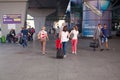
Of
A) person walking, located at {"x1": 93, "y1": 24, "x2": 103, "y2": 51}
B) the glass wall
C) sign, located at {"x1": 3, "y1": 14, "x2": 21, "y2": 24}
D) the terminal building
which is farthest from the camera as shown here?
the glass wall

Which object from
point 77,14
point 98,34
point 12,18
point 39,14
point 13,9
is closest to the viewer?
point 98,34

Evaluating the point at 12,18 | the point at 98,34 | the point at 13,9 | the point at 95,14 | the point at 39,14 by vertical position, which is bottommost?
the point at 98,34

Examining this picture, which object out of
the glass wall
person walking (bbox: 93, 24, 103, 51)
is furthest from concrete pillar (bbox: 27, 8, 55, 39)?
person walking (bbox: 93, 24, 103, 51)

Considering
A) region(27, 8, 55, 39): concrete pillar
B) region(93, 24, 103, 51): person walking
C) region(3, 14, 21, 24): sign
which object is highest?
region(27, 8, 55, 39): concrete pillar

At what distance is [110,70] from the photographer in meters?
12.1

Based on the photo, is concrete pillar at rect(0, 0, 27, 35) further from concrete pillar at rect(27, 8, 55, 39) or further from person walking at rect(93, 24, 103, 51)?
concrete pillar at rect(27, 8, 55, 39)

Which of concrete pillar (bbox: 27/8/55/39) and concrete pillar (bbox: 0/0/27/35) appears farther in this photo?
concrete pillar (bbox: 27/8/55/39)

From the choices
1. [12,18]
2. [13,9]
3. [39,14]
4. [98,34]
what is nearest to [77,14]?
[39,14]

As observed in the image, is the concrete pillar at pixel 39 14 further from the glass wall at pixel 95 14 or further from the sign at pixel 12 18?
the sign at pixel 12 18

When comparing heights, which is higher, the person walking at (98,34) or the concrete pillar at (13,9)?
the concrete pillar at (13,9)

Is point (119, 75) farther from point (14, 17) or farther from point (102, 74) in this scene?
point (14, 17)

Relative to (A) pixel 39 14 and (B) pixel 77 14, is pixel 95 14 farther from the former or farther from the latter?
(A) pixel 39 14

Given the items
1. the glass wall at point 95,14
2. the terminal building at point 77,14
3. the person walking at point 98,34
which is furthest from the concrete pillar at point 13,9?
the person walking at point 98,34

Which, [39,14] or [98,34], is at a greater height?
[39,14]
